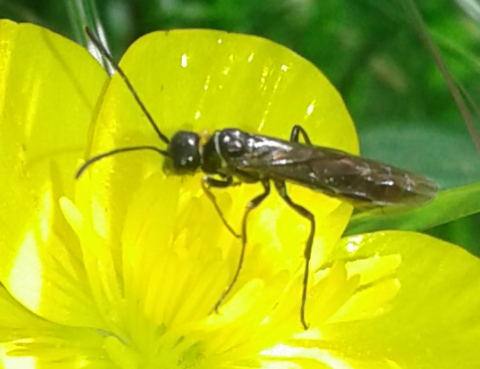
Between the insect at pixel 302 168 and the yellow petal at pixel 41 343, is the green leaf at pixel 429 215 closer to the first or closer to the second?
the insect at pixel 302 168

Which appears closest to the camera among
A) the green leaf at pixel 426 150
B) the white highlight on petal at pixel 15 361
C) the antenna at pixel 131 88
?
the white highlight on petal at pixel 15 361

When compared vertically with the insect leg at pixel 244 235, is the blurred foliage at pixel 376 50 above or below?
above

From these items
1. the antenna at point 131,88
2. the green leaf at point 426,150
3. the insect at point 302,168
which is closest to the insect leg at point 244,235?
the insect at point 302,168

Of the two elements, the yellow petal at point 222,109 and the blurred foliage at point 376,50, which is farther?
the blurred foliage at point 376,50

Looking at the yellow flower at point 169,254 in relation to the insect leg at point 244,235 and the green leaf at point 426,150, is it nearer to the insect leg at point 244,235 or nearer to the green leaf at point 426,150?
the insect leg at point 244,235

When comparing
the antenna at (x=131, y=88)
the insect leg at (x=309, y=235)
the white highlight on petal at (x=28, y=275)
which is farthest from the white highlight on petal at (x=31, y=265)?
the insect leg at (x=309, y=235)

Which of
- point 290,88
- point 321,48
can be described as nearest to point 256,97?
point 290,88

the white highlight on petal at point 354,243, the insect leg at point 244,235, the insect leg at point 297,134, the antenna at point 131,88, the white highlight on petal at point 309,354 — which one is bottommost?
the white highlight on petal at point 309,354

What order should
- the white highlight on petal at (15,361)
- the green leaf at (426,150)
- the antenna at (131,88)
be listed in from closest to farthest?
1. the white highlight on petal at (15,361)
2. the antenna at (131,88)
3. the green leaf at (426,150)
